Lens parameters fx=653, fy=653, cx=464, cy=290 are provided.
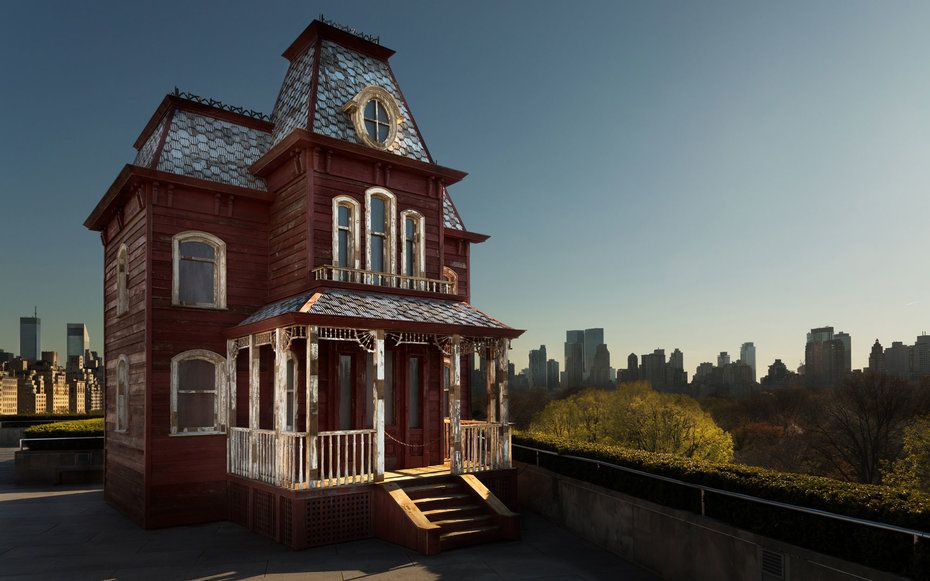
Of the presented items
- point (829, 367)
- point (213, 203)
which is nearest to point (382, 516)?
point (213, 203)

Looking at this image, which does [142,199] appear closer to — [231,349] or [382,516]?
[231,349]

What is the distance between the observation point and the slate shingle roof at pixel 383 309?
1312cm

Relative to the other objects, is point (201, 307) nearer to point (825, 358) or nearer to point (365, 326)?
point (365, 326)

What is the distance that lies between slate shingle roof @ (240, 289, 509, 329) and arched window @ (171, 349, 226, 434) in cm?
130

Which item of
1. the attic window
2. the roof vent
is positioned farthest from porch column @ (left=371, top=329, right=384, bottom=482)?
the roof vent

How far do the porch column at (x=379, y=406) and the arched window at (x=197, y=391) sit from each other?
407 centimetres

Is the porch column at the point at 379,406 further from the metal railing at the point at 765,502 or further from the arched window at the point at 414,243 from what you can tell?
the metal railing at the point at 765,502

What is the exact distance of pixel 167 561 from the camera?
11.2 metres

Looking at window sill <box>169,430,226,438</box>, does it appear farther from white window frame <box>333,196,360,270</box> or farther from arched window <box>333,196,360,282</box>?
white window frame <box>333,196,360,270</box>

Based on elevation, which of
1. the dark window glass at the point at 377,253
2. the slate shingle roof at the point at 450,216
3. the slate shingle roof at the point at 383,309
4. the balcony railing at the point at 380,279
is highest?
the slate shingle roof at the point at 450,216

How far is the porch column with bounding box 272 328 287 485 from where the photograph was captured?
12344 millimetres

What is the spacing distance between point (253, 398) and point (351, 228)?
4.31 m

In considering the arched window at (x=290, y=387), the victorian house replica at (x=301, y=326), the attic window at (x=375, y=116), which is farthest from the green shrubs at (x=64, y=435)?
the attic window at (x=375, y=116)

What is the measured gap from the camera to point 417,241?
16.1 metres
